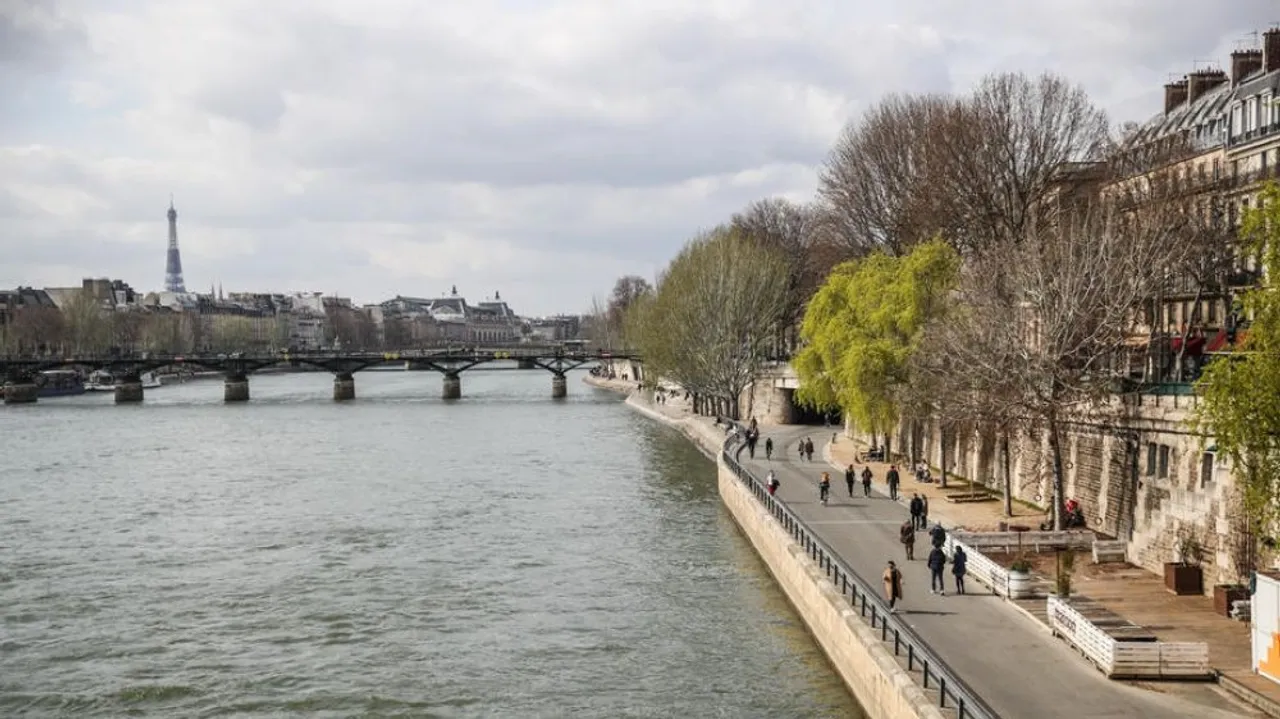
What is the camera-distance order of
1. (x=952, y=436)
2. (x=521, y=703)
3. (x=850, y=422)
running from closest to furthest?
(x=521, y=703) < (x=952, y=436) < (x=850, y=422)

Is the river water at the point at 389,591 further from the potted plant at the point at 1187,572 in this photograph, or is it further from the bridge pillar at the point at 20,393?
the bridge pillar at the point at 20,393

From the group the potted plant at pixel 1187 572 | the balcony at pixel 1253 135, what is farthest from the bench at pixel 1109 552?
the balcony at pixel 1253 135

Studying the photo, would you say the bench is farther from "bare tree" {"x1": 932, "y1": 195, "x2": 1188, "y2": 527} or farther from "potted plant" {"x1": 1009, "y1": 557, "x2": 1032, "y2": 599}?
"potted plant" {"x1": 1009, "y1": 557, "x2": 1032, "y2": 599}

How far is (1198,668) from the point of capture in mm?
20969

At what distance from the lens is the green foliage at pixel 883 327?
50.4m

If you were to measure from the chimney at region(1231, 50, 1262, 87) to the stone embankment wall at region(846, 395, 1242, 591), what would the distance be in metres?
28.5

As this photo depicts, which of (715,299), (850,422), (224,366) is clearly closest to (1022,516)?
(850,422)

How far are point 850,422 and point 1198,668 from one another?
156ft

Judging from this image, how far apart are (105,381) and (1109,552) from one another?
6103 inches

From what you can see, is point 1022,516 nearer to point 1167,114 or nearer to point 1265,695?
point 1265,695

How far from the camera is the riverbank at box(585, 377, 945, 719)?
2048 cm

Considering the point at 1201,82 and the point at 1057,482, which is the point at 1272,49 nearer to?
the point at 1201,82

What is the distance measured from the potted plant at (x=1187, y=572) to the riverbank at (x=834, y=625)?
23.3 feet

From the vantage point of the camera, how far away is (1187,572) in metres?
Result: 27.6
